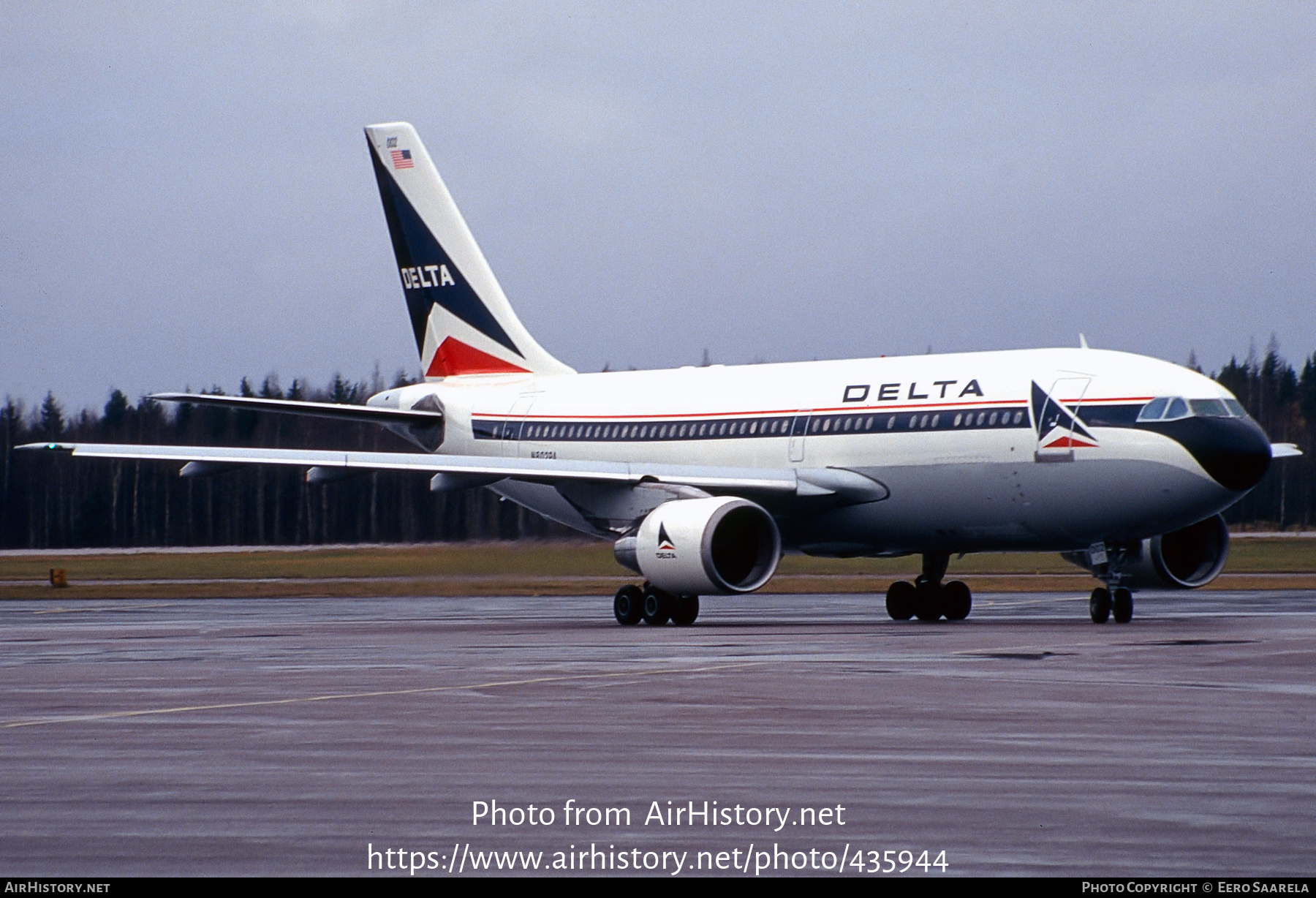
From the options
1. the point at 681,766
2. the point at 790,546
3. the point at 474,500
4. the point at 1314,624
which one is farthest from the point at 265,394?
the point at 681,766

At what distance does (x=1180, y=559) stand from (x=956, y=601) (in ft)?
11.4

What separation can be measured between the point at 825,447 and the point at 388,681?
13246mm

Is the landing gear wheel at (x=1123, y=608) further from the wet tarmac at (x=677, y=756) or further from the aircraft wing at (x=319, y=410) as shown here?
the aircraft wing at (x=319, y=410)

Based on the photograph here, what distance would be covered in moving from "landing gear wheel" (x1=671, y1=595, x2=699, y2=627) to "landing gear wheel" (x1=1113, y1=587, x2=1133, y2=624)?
20.1 ft

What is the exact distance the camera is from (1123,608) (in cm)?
2455

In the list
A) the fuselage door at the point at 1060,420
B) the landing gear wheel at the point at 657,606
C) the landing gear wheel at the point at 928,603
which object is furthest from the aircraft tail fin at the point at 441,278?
the fuselage door at the point at 1060,420

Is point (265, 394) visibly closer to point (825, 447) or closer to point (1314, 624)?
point (825, 447)

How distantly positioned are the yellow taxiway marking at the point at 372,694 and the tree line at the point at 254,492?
619 inches

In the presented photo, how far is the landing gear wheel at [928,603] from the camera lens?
28078 mm

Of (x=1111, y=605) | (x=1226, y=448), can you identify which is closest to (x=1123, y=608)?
(x=1111, y=605)

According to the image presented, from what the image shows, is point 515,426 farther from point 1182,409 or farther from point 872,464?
point 1182,409

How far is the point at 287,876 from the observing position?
6.84m

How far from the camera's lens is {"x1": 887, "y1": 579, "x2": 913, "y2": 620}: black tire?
1108 inches

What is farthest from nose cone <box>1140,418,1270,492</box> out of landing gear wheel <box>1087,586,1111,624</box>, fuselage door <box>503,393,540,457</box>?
fuselage door <box>503,393,540,457</box>
